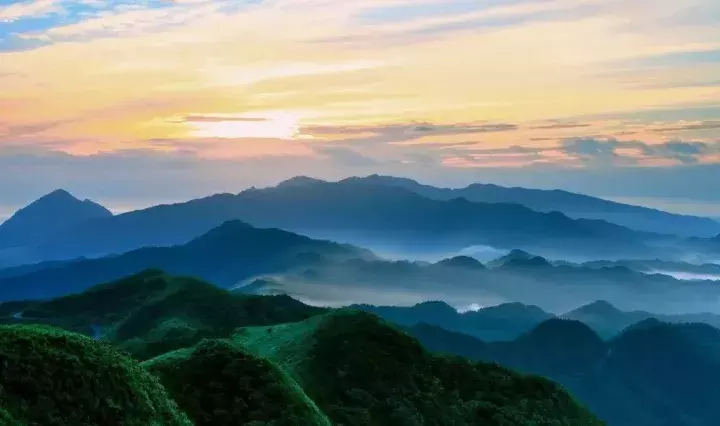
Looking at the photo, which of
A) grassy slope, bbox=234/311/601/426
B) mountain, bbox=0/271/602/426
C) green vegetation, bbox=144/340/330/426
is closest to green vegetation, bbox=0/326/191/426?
mountain, bbox=0/271/602/426

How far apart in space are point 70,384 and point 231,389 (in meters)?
23.2

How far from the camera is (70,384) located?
1447 inches

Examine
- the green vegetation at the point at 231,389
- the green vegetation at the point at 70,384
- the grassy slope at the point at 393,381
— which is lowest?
the grassy slope at the point at 393,381

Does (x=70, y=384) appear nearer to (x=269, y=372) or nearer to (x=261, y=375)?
(x=261, y=375)

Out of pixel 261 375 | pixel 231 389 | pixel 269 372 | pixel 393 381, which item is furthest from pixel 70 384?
pixel 393 381

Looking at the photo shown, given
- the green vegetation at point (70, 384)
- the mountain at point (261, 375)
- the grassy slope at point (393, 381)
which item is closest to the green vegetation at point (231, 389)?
the mountain at point (261, 375)

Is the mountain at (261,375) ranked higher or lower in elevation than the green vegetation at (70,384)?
lower

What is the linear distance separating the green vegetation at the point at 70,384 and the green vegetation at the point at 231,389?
52.1ft

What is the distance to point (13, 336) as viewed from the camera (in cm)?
3822

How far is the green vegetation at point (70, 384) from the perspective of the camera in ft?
115

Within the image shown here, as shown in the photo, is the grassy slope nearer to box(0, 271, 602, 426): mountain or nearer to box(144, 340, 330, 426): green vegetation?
box(0, 271, 602, 426): mountain

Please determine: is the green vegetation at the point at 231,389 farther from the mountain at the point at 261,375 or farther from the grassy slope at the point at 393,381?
the grassy slope at the point at 393,381

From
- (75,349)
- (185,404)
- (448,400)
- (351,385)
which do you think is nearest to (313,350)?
(351,385)

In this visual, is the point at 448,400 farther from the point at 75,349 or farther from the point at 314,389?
the point at 75,349
